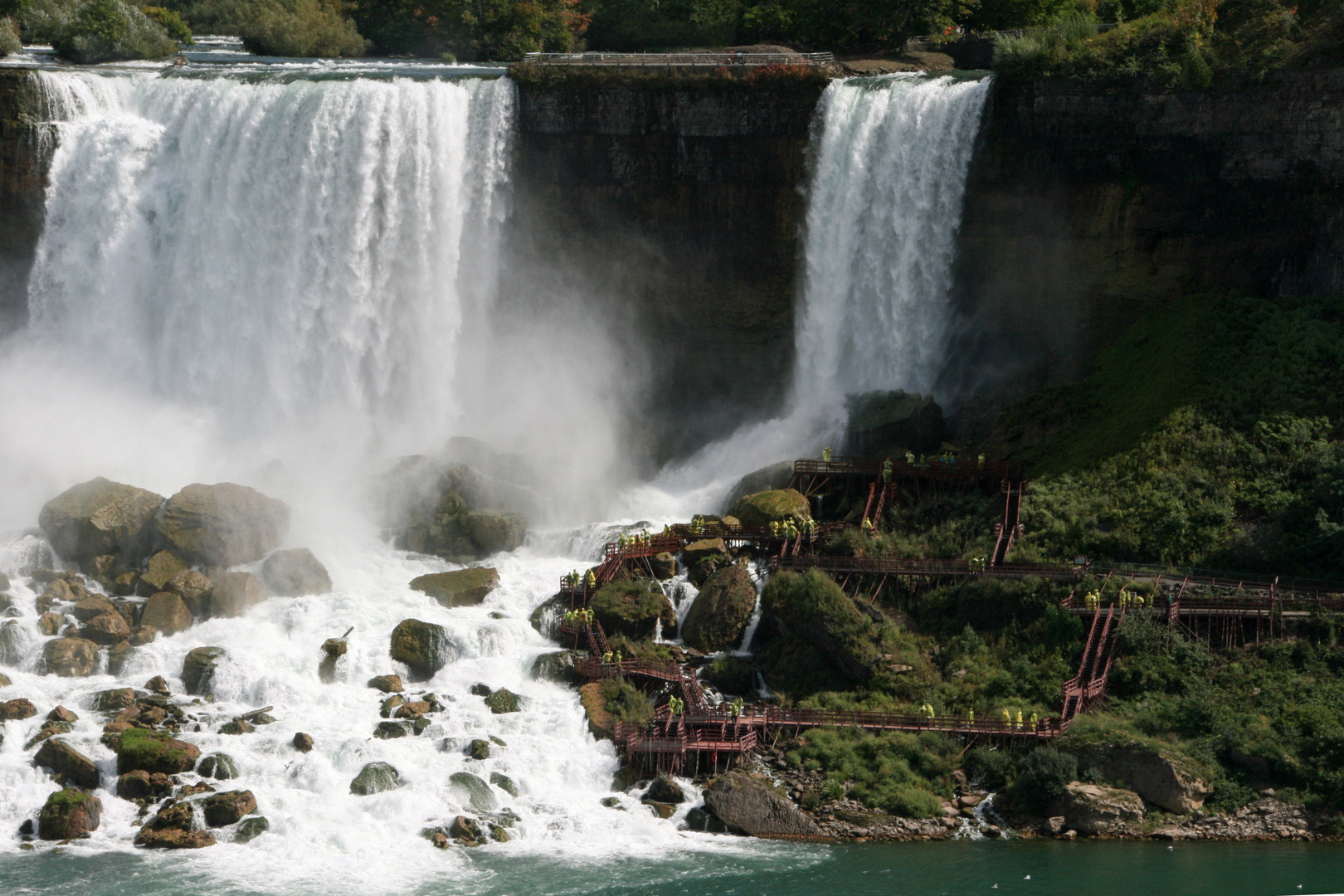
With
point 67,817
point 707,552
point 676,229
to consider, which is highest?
point 676,229

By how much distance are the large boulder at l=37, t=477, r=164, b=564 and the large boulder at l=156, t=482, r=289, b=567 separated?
2.96 ft

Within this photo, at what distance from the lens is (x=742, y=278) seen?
5966cm

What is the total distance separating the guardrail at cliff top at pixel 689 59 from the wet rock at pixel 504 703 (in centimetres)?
2660

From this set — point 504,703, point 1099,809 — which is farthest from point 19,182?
point 1099,809

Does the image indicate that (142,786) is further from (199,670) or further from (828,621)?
(828,621)

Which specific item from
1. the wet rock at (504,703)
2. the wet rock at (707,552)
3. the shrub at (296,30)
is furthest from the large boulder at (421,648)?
the shrub at (296,30)

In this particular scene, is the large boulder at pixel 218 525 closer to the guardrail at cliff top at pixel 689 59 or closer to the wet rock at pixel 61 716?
the wet rock at pixel 61 716

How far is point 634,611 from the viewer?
148ft

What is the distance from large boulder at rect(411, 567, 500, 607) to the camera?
47.1m

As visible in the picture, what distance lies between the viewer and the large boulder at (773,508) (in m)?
48.4

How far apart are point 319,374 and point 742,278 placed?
16049mm

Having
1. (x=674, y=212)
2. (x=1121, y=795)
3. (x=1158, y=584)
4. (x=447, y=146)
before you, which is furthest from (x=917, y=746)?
(x=447, y=146)

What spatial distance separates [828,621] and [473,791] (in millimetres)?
10291

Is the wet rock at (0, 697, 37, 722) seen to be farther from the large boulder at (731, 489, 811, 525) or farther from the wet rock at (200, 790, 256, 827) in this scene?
the large boulder at (731, 489, 811, 525)
